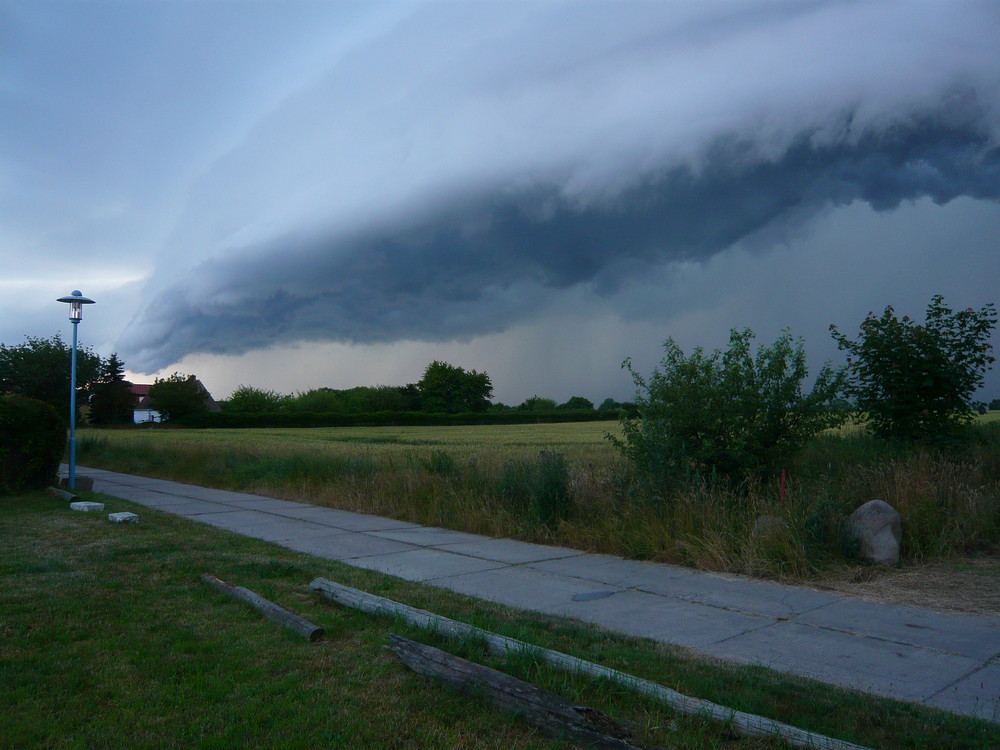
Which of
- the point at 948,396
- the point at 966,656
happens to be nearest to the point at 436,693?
the point at 966,656

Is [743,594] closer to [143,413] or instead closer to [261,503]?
[261,503]

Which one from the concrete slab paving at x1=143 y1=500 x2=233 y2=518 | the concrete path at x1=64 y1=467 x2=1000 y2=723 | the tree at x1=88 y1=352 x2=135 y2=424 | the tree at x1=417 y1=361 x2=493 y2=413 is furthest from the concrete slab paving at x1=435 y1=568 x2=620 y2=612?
the tree at x1=417 y1=361 x2=493 y2=413

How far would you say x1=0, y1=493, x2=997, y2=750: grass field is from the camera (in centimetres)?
392

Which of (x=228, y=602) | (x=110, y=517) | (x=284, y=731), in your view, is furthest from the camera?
(x=110, y=517)

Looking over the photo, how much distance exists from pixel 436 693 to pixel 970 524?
7.14 metres

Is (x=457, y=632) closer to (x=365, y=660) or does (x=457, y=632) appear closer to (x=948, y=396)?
(x=365, y=660)

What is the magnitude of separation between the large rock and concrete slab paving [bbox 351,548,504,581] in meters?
3.93

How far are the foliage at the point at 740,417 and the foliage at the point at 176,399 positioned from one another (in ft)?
219

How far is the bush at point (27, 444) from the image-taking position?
48.7ft

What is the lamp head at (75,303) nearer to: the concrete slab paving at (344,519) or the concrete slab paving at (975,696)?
the concrete slab paving at (344,519)

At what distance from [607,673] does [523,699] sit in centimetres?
67

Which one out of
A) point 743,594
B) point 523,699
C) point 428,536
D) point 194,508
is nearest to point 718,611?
point 743,594

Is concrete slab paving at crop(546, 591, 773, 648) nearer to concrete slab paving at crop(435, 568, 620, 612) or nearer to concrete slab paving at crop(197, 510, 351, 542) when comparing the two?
concrete slab paving at crop(435, 568, 620, 612)

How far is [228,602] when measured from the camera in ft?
21.6
